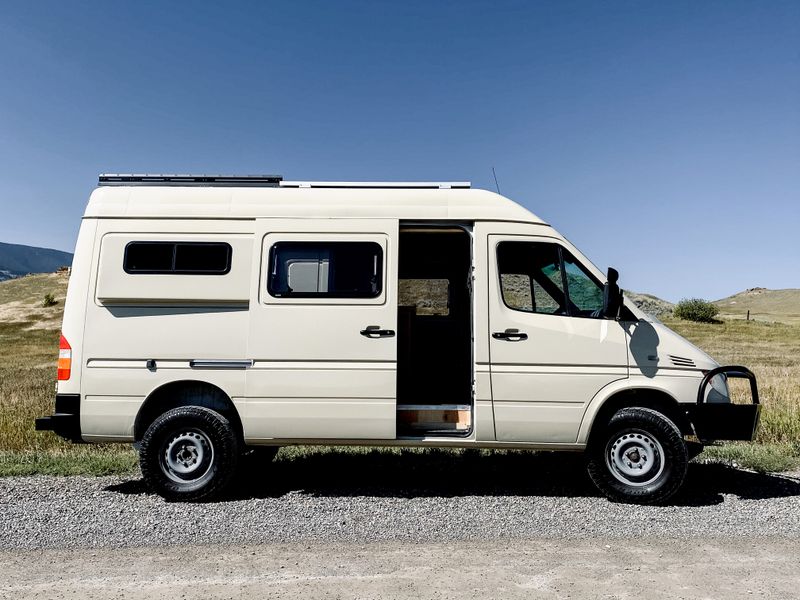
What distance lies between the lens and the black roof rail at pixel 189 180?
6.24m

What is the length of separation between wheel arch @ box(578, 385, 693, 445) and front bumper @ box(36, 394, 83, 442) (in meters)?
4.70

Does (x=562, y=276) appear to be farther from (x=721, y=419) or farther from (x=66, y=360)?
(x=66, y=360)

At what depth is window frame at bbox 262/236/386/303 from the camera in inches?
229

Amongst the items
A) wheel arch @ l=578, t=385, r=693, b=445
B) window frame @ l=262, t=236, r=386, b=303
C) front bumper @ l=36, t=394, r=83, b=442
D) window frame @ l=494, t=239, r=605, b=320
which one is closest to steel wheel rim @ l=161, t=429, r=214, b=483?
front bumper @ l=36, t=394, r=83, b=442

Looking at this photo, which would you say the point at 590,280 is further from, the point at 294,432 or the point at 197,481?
the point at 197,481

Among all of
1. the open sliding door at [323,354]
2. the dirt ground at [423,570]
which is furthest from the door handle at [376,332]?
the dirt ground at [423,570]

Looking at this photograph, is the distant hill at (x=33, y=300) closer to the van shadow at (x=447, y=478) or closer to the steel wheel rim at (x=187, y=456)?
the van shadow at (x=447, y=478)

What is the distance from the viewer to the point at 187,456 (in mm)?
5887

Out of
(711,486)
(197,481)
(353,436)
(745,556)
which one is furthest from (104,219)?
(711,486)

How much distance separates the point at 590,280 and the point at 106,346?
4.64 metres

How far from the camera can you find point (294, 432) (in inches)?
229

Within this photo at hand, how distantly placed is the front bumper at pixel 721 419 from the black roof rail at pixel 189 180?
4.58 m

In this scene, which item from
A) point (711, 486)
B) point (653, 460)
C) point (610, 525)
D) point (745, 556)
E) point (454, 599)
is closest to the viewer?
point (454, 599)

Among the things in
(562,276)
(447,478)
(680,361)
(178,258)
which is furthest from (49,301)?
(680,361)
